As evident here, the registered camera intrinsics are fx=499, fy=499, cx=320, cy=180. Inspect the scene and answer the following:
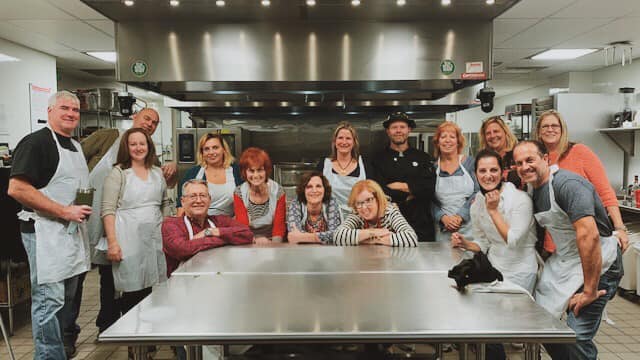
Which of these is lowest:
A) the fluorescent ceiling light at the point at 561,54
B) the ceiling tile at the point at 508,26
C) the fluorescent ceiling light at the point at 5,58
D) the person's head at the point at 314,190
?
the person's head at the point at 314,190

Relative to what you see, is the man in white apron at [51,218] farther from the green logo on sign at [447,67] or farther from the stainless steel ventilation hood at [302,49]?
the green logo on sign at [447,67]

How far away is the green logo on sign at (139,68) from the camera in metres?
3.33

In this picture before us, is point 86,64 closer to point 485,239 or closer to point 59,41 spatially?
point 59,41

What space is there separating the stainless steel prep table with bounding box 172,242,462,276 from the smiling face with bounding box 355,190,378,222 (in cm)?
23

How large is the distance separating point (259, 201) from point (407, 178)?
95cm

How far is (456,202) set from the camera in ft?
9.95

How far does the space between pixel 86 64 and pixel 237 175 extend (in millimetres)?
3835

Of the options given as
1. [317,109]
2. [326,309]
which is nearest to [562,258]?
[326,309]

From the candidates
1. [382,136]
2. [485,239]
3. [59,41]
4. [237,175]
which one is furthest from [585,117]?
[59,41]

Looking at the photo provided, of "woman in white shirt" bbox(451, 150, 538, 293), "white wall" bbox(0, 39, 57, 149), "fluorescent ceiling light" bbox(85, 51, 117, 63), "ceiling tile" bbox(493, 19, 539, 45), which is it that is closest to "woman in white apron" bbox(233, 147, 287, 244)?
"woman in white shirt" bbox(451, 150, 538, 293)

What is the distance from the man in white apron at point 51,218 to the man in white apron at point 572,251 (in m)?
2.10

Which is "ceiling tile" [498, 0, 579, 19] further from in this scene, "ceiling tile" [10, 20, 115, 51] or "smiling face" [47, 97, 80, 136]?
"ceiling tile" [10, 20, 115, 51]

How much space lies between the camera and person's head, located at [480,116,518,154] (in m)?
3.04

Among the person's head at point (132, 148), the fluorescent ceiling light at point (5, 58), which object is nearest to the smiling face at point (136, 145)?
the person's head at point (132, 148)
